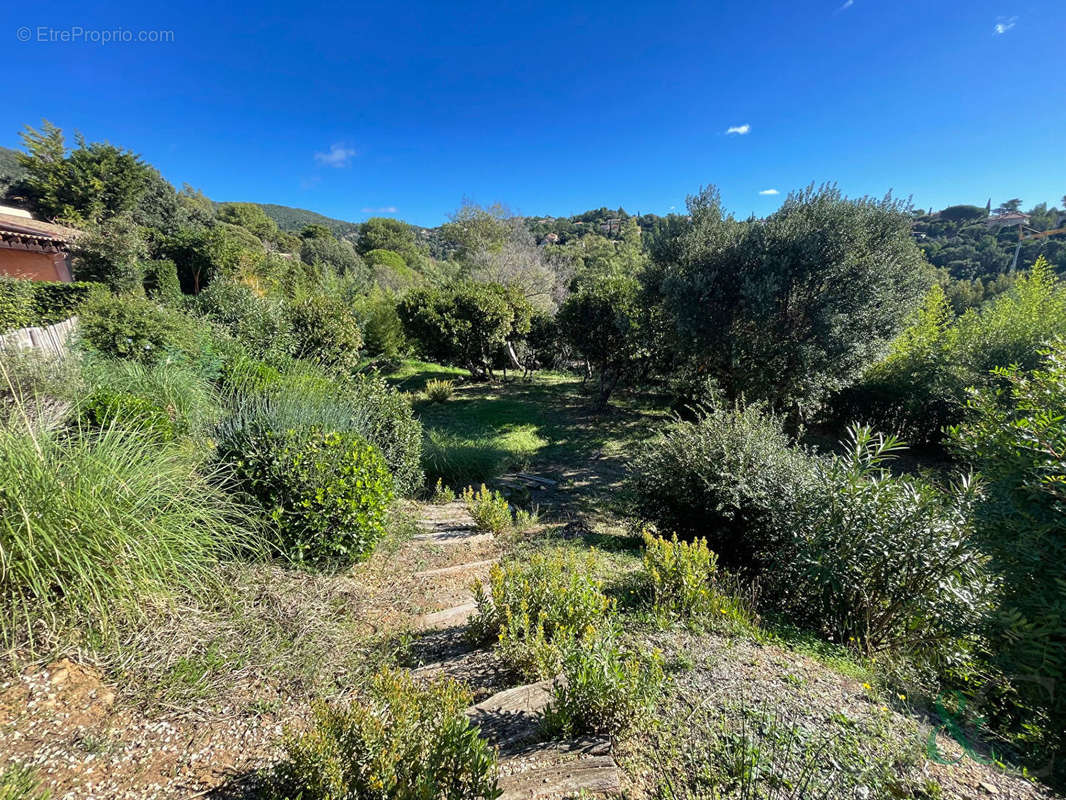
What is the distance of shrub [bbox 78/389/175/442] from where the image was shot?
139 inches

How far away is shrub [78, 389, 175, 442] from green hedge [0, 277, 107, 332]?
6852 millimetres

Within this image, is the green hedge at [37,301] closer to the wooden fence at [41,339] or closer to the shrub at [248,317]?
the wooden fence at [41,339]

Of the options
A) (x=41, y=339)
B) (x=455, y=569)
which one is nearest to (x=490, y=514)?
(x=455, y=569)

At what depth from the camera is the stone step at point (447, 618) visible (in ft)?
8.87

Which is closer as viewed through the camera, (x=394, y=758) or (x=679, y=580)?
(x=394, y=758)

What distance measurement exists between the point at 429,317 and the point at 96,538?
35.2 feet

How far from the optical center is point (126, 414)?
11.7 ft

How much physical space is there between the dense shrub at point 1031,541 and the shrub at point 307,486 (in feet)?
12.4

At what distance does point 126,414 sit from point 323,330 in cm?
782

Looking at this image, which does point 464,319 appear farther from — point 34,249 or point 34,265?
point 34,265

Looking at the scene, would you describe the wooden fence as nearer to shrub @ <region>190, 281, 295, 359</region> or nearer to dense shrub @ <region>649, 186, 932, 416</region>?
shrub @ <region>190, 281, 295, 359</region>

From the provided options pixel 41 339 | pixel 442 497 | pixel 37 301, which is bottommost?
pixel 442 497

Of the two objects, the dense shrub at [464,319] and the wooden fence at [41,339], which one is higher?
the dense shrub at [464,319]

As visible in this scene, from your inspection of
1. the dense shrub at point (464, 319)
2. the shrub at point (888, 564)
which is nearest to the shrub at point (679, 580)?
the shrub at point (888, 564)
